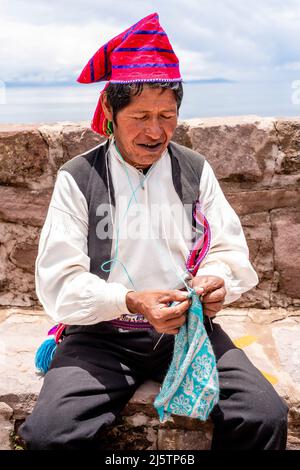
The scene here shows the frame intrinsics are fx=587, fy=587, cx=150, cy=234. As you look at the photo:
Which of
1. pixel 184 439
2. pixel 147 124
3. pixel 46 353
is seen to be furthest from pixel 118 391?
pixel 147 124

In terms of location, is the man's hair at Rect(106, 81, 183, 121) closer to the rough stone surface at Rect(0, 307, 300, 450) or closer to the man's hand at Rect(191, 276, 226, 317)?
the man's hand at Rect(191, 276, 226, 317)

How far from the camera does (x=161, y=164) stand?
2309 mm

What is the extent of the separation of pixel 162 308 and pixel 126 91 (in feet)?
2.52

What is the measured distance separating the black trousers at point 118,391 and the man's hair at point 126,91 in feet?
2.69

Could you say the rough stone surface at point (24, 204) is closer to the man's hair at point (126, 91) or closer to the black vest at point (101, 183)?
the black vest at point (101, 183)

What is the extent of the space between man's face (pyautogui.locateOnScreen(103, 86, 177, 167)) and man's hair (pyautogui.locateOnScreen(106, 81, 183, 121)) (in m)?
0.01

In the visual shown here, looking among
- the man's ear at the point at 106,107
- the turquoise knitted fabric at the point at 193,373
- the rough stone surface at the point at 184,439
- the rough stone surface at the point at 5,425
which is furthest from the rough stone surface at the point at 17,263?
the turquoise knitted fabric at the point at 193,373

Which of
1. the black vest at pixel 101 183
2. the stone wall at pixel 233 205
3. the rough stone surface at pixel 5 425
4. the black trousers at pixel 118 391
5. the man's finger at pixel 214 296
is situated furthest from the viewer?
the stone wall at pixel 233 205

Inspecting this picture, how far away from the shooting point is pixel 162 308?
6.39 feet

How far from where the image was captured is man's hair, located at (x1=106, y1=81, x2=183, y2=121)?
2.05m

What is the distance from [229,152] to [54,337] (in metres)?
1.34

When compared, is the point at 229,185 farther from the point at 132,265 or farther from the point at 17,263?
the point at 17,263

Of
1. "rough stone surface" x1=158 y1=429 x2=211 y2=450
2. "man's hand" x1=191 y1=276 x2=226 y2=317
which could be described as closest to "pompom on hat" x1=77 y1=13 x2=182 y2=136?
"man's hand" x1=191 y1=276 x2=226 y2=317

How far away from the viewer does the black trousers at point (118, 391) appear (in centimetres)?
193
